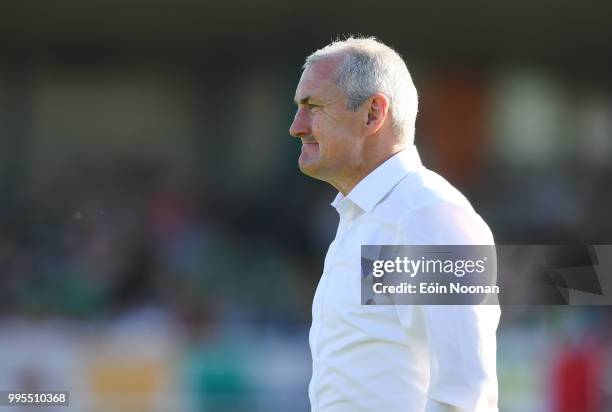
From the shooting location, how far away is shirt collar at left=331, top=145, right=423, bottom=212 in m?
1.52

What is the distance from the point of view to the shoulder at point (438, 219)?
1366 millimetres

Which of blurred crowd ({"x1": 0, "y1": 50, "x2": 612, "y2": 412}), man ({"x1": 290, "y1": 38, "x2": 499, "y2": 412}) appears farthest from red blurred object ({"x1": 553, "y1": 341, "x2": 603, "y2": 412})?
man ({"x1": 290, "y1": 38, "x2": 499, "y2": 412})

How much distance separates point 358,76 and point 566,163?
461 cm

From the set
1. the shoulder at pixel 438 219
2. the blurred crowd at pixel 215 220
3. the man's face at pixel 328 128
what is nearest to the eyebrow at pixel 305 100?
the man's face at pixel 328 128

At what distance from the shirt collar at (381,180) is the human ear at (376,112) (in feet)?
0.19

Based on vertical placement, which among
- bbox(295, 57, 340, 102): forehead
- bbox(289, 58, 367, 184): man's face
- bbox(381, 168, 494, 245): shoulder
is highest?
bbox(295, 57, 340, 102): forehead

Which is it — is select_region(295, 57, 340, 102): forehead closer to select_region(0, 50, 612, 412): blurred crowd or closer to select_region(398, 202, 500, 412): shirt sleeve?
select_region(398, 202, 500, 412): shirt sleeve

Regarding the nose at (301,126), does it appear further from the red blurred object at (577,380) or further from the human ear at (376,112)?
the red blurred object at (577,380)

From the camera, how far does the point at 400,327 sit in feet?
4.59

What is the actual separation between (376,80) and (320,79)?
0.10 metres

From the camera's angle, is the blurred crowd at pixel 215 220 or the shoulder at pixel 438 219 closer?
the shoulder at pixel 438 219

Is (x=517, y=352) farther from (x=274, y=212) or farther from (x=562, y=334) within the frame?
(x=274, y=212)

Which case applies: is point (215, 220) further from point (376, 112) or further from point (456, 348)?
point (456, 348)

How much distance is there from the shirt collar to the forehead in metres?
0.16
